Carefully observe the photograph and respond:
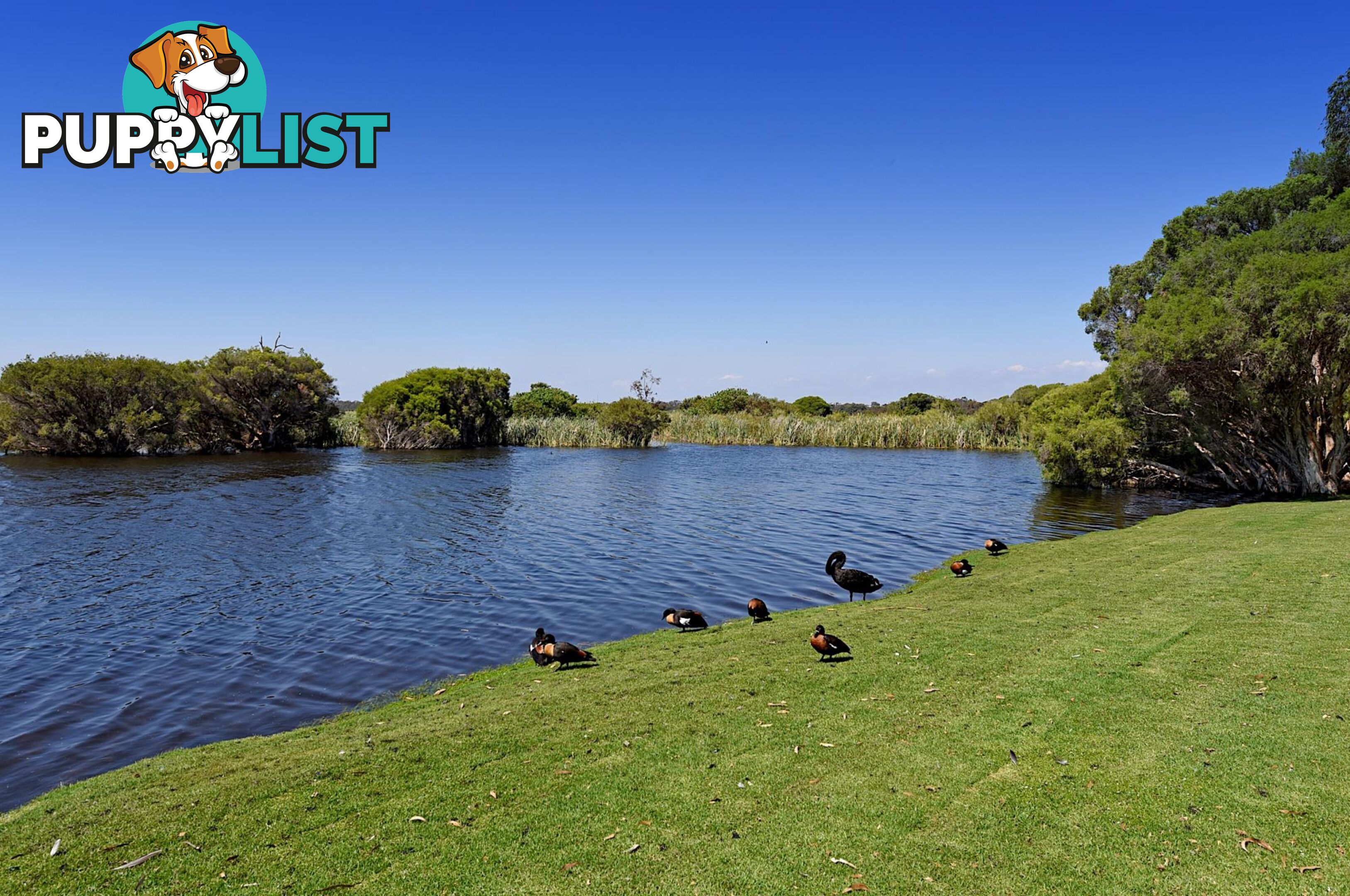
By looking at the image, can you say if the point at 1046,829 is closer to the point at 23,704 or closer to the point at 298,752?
the point at 298,752

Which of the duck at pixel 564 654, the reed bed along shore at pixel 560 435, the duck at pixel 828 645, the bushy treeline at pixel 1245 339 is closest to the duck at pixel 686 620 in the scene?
the duck at pixel 564 654

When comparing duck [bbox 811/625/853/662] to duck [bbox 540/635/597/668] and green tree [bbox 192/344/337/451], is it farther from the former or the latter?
green tree [bbox 192/344/337/451]

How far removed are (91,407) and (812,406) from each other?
101 m

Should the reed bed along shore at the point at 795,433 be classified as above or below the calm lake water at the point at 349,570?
above

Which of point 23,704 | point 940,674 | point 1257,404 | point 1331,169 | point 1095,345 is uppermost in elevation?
point 1331,169

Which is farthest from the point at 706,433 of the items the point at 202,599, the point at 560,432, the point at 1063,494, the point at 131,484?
the point at 202,599

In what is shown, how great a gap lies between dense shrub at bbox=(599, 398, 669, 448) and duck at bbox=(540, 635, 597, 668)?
62.3 m

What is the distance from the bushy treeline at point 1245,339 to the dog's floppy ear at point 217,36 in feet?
98.8

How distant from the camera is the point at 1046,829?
4738 millimetres

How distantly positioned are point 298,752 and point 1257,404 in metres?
30.5

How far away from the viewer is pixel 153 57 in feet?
55.3

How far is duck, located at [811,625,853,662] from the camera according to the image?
340 inches

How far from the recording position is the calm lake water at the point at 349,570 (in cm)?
1002

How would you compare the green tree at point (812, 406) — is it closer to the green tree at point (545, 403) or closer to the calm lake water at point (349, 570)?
the green tree at point (545, 403)
